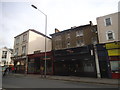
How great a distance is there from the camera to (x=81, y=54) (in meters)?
16.8

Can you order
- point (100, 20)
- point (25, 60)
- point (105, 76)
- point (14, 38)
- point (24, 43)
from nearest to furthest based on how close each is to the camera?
point (105, 76), point (100, 20), point (25, 60), point (24, 43), point (14, 38)

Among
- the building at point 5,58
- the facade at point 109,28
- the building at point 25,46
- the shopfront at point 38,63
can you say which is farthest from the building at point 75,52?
the building at point 5,58

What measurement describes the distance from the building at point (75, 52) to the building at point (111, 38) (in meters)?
2.24

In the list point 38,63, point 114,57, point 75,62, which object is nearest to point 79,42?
point 75,62

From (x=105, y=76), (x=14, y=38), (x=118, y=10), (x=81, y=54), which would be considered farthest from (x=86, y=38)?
(x=14, y=38)

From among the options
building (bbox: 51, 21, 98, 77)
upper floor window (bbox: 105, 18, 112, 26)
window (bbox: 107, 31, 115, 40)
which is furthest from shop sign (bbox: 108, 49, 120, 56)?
upper floor window (bbox: 105, 18, 112, 26)

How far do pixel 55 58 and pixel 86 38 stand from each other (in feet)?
26.9

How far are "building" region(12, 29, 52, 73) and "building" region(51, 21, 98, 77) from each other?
5.13 metres

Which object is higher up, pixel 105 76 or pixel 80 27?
pixel 80 27

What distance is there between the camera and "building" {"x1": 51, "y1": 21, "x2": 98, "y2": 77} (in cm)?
1627

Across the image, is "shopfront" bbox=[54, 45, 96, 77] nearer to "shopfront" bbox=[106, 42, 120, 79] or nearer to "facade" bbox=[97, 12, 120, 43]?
"shopfront" bbox=[106, 42, 120, 79]

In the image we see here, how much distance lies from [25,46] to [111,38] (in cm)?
2046

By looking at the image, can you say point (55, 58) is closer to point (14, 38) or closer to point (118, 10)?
point (118, 10)

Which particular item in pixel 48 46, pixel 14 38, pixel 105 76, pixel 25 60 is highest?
pixel 14 38
